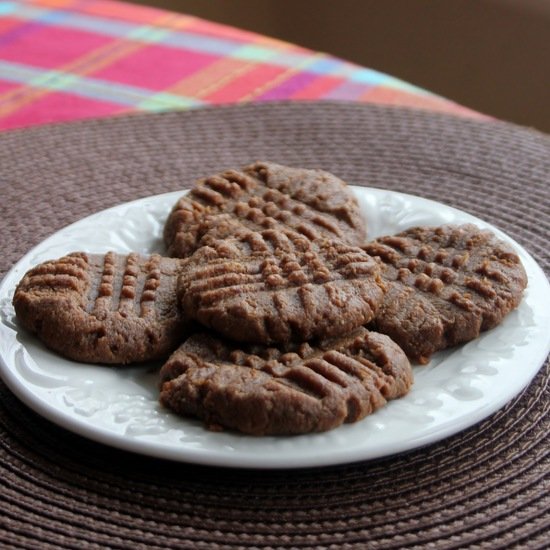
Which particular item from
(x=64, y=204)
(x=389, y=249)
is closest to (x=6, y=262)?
(x=64, y=204)

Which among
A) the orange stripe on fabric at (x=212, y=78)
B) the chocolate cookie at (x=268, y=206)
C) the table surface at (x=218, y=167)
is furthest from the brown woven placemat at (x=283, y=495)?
the orange stripe on fabric at (x=212, y=78)

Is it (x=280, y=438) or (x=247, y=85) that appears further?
(x=247, y=85)

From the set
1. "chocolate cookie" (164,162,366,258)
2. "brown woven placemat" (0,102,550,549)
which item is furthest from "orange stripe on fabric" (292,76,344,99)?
"brown woven placemat" (0,102,550,549)

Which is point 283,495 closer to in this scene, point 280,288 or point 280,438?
point 280,438

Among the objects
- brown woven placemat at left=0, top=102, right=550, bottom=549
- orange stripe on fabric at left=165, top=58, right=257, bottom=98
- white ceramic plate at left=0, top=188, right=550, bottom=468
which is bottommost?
brown woven placemat at left=0, top=102, right=550, bottom=549

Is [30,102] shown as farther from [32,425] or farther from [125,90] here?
[32,425]

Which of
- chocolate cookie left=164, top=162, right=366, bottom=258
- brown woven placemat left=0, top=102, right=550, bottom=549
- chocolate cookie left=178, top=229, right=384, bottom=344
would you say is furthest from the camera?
chocolate cookie left=164, top=162, right=366, bottom=258

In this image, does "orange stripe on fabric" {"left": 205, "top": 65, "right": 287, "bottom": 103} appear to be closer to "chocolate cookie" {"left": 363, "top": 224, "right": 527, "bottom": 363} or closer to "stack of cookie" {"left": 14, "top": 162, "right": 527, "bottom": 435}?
"stack of cookie" {"left": 14, "top": 162, "right": 527, "bottom": 435}

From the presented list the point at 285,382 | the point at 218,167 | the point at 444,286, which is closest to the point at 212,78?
the point at 218,167
